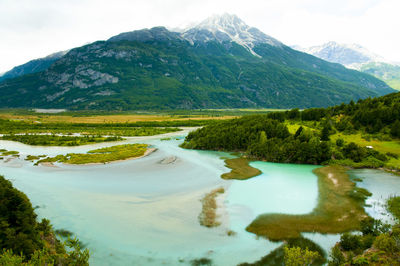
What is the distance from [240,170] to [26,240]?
4494 centimetres

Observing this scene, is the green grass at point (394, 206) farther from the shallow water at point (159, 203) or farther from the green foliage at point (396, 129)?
the green foliage at point (396, 129)

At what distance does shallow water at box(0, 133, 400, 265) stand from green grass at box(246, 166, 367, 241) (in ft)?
5.03

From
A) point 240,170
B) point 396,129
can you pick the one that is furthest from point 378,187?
point 396,129

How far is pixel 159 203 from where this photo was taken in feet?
131

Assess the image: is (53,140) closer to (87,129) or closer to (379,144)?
(87,129)

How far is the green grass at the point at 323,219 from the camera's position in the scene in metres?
29.1

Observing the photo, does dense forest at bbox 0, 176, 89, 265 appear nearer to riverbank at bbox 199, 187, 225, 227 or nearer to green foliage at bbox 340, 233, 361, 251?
riverbank at bbox 199, 187, 225, 227

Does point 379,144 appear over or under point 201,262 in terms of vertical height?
over

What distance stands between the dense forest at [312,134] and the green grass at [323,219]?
79.5 feet

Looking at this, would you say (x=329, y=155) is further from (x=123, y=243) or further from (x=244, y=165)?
(x=123, y=243)

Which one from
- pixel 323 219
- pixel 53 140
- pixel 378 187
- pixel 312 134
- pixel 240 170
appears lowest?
pixel 323 219

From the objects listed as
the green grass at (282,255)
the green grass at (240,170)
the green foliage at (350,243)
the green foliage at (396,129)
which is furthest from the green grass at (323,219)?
the green foliage at (396,129)

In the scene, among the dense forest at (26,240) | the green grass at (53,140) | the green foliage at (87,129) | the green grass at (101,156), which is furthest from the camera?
the green foliage at (87,129)

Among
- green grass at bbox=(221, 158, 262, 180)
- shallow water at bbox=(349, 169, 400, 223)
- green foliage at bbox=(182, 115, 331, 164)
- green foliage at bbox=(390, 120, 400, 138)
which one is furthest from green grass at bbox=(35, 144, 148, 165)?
green foliage at bbox=(390, 120, 400, 138)
